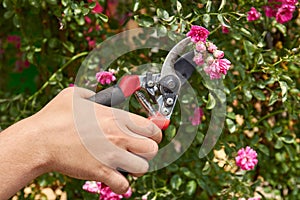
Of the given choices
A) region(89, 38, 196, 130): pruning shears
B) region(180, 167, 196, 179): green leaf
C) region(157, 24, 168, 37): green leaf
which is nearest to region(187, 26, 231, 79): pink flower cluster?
region(89, 38, 196, 130): pruning shears

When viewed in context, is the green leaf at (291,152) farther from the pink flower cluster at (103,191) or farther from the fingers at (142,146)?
the fingers at (142,146)

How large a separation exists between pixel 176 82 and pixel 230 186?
896mm

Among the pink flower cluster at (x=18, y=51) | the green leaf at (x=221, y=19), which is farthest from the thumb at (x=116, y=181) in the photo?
the pink flower cluster at (x=18, y=51)

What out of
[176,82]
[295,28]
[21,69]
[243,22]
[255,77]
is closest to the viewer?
[176,82]

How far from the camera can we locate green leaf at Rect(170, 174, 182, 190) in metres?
2.27

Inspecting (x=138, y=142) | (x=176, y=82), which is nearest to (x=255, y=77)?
(x=176, y=82)

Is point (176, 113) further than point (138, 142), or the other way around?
point (176, 113)

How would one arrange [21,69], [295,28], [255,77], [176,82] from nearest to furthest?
[176,82] < [255,77] < [295,28] < [21,69]

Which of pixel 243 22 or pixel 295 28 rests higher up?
pixel 243 22

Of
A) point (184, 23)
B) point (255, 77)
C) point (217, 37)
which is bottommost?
point (255, 77)

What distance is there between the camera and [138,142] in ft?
4.63

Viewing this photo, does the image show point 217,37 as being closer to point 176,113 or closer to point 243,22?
point 243,22

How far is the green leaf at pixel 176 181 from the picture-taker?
2.27m

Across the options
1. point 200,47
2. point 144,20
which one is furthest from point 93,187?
point 200,47
